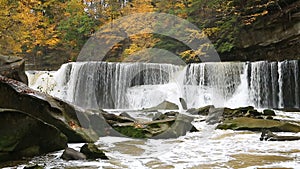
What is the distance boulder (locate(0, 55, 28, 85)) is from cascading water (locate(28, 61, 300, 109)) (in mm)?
5005

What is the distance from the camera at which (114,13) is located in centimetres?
2405

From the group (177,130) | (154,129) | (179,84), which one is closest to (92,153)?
(154,129)

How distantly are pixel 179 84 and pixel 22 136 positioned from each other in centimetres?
1191

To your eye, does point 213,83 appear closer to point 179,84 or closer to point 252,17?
point 179,84

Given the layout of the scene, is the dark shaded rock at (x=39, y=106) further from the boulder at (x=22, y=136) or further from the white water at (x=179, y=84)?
the white water at (x=179, y=84)

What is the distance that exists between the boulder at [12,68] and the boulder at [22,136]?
5652 millimetres

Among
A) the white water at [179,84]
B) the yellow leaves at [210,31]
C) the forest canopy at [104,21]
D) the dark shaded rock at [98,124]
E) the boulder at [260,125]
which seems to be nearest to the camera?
the dark shaded rock at [98,124]

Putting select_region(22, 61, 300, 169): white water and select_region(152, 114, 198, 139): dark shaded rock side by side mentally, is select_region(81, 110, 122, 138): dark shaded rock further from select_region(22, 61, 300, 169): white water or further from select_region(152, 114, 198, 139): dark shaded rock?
select_region(22, 61, 300, 169): white water

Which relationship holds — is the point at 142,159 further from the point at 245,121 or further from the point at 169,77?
the point at 169,77

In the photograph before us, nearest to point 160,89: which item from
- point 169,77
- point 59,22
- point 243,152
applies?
point 169,77

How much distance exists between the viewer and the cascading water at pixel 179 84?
14.0 meters

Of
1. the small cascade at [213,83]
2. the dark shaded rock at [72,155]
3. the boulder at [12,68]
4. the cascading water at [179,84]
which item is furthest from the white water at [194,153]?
the small cascade at [213,83]

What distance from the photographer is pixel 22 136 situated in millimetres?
4410

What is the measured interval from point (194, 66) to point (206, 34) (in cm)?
547
